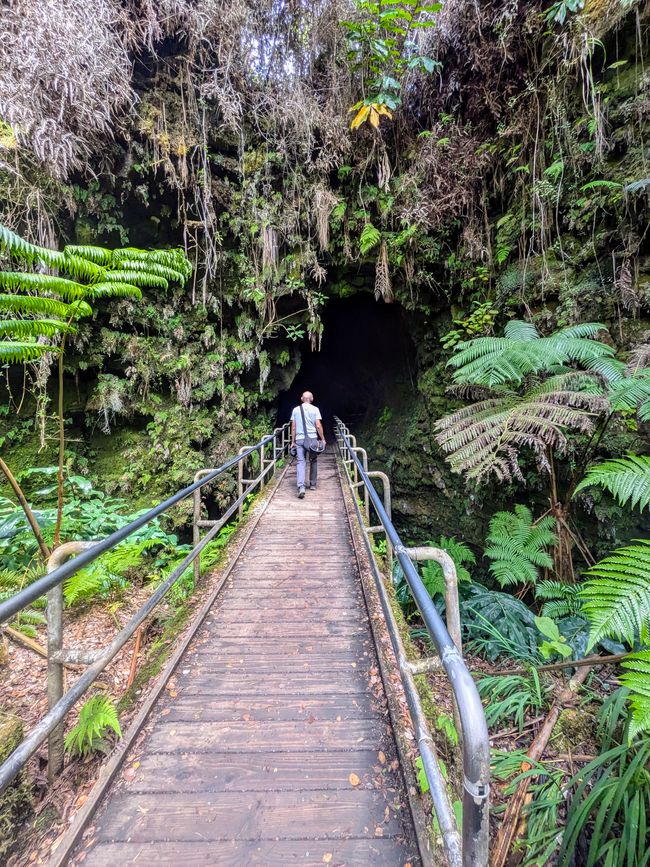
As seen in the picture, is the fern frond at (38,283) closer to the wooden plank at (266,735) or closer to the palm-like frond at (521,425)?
the wooden plank at (266,735)

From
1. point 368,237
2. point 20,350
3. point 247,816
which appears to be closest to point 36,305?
point 20,350

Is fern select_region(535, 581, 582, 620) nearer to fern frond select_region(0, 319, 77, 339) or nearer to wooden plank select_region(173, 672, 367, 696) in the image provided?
wooden plank select_region(173, 672, 367, 696)

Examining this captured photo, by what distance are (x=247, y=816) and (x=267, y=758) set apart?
0.24 meters

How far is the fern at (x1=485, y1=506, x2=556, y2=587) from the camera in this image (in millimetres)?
3768

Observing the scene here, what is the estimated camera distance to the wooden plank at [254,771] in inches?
57.2

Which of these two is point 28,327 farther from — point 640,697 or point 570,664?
point 570,664

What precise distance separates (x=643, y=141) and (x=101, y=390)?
7.97 meters

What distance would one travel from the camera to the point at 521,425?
349 centimetres

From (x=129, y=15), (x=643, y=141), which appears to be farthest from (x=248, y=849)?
(x=129, y=15)

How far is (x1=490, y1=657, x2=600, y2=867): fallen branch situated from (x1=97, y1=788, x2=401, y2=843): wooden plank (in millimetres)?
871

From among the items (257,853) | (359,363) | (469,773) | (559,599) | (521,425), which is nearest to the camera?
(469,773)

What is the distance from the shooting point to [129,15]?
5277mm

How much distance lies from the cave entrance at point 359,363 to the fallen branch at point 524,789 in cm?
744

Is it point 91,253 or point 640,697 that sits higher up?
point 91,253
